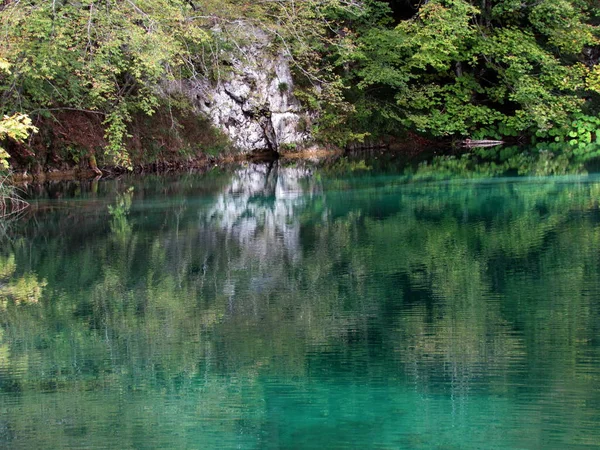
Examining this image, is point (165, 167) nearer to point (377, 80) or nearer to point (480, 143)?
point (377, 80)

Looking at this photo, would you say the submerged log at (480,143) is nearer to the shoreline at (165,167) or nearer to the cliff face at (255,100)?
the shoreline at (165,167)

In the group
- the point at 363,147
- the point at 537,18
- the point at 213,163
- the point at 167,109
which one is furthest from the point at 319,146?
the point at 537,18

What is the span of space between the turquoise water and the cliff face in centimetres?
1281

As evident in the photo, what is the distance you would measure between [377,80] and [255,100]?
422 cm

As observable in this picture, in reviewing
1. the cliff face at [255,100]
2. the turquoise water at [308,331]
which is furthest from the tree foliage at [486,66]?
the turquoise water at [308,331]

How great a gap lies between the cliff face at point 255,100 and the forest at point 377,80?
0.34m

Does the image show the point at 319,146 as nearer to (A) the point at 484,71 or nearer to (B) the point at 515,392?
(A) the point at 484,71

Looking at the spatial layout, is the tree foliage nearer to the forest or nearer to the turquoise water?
the forest

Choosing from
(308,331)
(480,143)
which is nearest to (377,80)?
(480,143)

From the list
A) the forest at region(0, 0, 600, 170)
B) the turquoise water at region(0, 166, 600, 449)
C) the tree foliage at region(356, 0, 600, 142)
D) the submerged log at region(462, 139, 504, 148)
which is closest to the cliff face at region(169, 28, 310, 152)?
the forest at region(0, 0, 600, 170)

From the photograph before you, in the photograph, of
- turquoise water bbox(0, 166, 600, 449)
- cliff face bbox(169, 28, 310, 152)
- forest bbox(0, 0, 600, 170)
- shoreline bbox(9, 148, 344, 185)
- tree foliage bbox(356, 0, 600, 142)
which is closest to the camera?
turquoise water bbox(0, 166, 600, 449)

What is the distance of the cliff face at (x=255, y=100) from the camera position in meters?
27.3

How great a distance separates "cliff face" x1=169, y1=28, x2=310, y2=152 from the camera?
89.7 feet

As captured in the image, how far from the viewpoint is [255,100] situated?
90.4 feet
